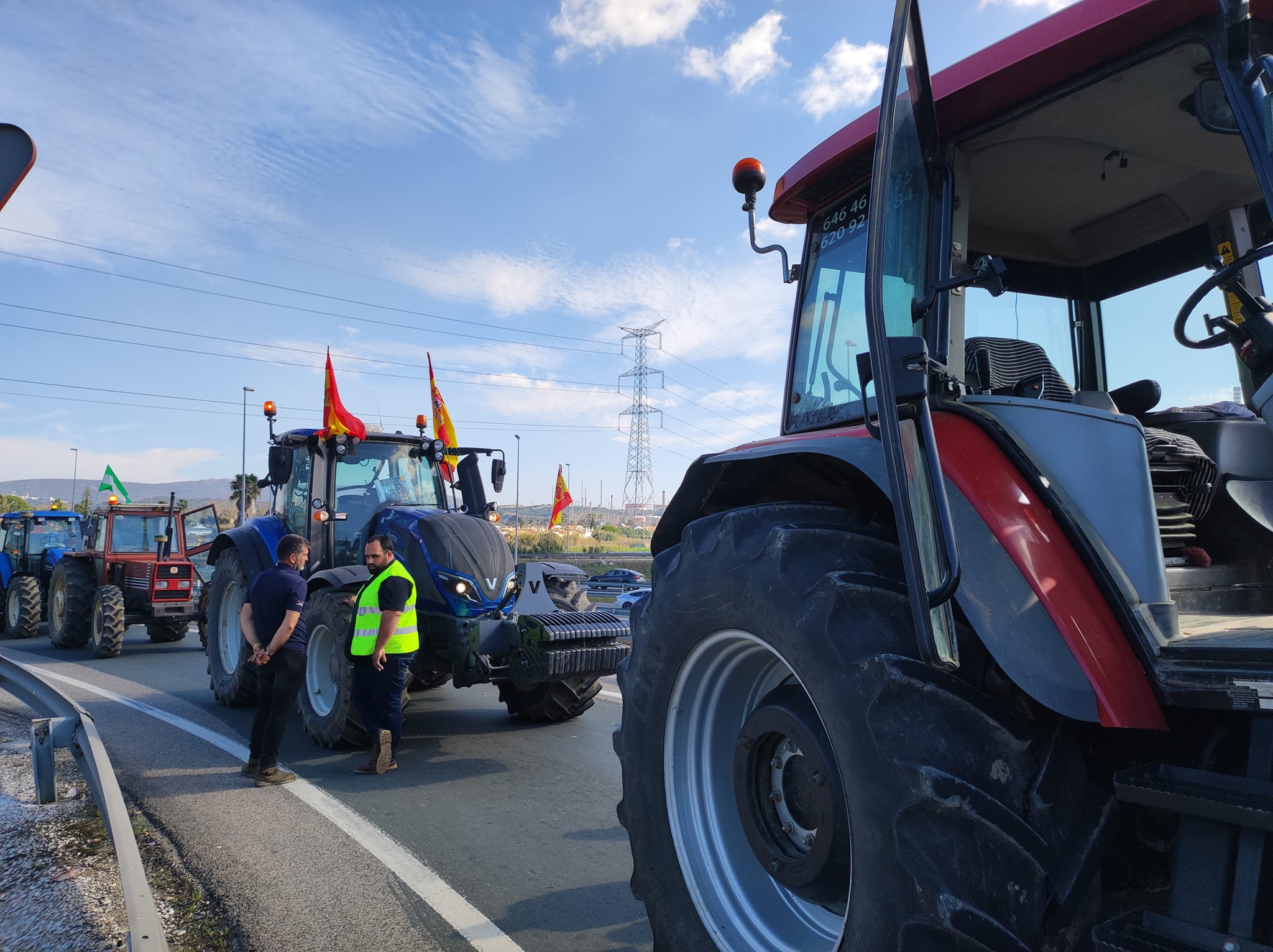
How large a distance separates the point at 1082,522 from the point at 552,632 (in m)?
4.85

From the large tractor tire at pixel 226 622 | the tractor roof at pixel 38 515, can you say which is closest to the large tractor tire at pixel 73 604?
the tractor roof at pixel 38 515

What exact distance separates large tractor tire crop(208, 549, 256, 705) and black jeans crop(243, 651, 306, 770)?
259cm

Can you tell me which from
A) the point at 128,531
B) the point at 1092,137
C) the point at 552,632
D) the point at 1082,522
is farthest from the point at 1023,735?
the point at 128,531

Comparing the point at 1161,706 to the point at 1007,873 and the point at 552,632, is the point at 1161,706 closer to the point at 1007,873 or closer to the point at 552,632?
the point at 1007,873

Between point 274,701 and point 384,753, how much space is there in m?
0.80

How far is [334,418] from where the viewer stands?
7941 mm

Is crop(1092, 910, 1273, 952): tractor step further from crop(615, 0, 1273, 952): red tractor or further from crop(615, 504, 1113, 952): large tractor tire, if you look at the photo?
crop(615, 504, 1113, 952): large tractor tire

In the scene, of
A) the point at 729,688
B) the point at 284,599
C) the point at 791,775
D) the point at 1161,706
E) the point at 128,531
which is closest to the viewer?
the point at 1161,706

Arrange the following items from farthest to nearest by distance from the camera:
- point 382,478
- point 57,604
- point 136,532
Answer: point 136,532 < point 57,604 < point 382,478

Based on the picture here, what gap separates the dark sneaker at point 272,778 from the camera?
5.52 m

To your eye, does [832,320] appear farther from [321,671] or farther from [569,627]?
[321,671]

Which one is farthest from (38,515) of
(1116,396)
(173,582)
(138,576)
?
(1116,396)

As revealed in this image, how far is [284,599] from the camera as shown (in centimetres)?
599

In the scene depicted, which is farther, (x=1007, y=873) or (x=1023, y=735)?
(x=1023, y=735)
